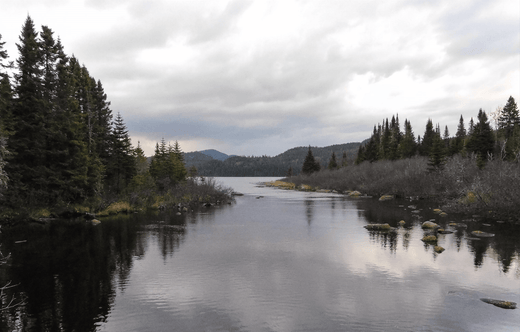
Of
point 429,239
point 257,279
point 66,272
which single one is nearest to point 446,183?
point 429,239

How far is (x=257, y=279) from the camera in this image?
46.1 feet

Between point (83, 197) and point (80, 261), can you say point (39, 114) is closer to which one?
point (83, 197)

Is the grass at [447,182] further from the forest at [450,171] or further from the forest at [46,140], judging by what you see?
the forest at [46,140]

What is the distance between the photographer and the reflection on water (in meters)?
10.1

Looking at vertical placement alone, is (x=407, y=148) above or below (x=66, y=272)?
above

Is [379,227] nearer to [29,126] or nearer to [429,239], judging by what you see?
[429,239]

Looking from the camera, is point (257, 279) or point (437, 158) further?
point (437, 158)

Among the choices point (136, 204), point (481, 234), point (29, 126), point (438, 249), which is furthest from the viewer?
point (136, 204)

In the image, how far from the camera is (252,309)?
430 inches

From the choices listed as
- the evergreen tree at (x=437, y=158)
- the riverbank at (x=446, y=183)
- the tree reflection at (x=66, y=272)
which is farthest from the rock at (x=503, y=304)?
the evergreen tree at (x=437, y=158)

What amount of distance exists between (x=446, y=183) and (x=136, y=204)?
46611 mm

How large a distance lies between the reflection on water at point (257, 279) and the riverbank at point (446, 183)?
5613 millimetres

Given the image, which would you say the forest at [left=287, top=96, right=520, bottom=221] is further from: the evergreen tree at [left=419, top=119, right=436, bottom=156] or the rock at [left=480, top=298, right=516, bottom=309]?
the rock at [left=480, top=298, right=516, bottom=309]

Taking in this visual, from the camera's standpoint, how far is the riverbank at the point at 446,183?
28717mm
